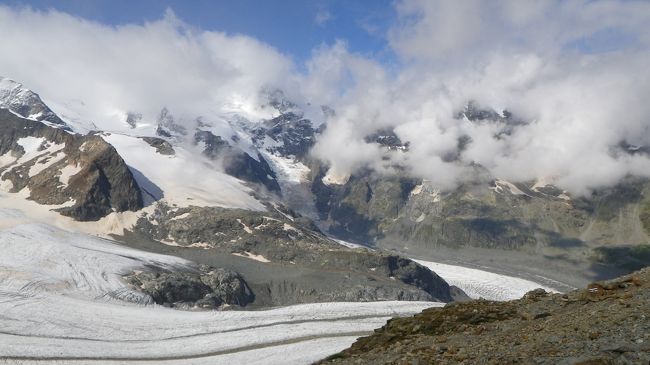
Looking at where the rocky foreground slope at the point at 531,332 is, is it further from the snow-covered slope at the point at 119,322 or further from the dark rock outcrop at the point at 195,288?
the dark rock outcrop at the point at 195,288

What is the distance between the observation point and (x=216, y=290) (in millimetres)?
141750

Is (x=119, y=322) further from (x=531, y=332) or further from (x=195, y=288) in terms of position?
(x=531, y=332)

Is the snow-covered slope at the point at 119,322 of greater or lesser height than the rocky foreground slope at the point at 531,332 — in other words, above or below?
below

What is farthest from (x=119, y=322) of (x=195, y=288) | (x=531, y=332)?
(x=531, y=332)

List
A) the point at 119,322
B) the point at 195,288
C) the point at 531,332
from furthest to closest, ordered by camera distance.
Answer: the point at 195,288, the point at 119,322, the point at 531,332

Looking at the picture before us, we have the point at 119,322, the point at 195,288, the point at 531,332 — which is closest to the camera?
the point at 531,332

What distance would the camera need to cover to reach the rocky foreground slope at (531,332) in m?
20.2

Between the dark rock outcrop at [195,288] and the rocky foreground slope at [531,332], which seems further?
the dark rock outcrop at [195,288]

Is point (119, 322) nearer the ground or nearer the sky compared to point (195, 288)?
nearer the ground

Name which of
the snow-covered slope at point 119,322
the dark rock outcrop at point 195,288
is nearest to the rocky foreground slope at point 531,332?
the snow-covered slope at point 119,322

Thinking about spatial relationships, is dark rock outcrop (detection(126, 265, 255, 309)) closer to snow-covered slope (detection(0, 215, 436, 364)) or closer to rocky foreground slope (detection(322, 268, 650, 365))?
A: snow-covered slope (detection(0, 215, 436, 364))

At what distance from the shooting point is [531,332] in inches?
980

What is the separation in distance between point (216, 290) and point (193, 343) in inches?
2598

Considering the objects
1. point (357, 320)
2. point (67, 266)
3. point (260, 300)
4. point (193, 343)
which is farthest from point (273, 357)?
point (260, 300)
